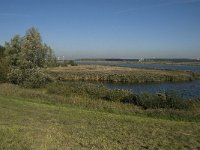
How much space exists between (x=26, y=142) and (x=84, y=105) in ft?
43.7

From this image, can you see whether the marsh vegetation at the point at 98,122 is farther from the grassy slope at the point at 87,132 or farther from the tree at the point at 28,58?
the tree at the point at 28,58

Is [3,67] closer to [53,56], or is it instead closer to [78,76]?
[53,56]

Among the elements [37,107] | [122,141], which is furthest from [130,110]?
[122,141]

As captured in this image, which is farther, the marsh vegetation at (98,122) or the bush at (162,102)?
the bush at (162,102)

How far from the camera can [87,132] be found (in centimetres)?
1597

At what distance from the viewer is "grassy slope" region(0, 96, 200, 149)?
1345cm

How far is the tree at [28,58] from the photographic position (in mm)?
46812

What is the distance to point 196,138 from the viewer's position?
1484 cm

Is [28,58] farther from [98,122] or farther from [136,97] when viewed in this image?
[98,122]

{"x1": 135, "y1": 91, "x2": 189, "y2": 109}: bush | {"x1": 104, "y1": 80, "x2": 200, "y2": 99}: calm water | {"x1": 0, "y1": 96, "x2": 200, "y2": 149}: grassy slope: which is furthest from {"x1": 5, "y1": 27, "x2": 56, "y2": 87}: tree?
{"x1": 0, "y1": 96, "x2": 200, "y2": 149}: grassy slope

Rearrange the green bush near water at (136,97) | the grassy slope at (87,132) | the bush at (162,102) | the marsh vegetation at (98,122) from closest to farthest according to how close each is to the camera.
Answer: the grassy slope at (87,132), the marsh vegetation at (98,122), the bush at (162,102), the green bush near water at (136,97)

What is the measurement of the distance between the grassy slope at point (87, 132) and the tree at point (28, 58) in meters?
24.9

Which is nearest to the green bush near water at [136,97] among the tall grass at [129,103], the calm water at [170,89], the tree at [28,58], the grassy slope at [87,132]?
the tall grass at [129,103]

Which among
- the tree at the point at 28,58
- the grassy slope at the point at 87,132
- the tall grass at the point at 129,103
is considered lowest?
the tall grass at the point at 129,103
